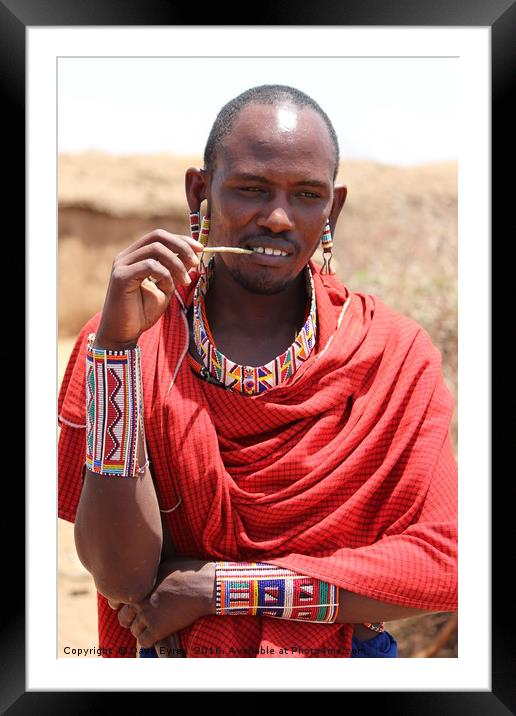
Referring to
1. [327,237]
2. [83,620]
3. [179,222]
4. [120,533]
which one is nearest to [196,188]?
[327,237]

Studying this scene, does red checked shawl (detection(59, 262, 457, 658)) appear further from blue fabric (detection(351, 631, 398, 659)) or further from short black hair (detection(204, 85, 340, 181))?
short black hair (detection(204, 85, 340, 181))

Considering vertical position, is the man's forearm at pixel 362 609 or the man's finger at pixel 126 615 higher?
the man's forearm at pixel 362 609

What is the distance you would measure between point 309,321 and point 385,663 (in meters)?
0.96

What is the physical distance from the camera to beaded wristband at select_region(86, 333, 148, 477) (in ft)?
6.84

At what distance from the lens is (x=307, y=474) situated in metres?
2.27

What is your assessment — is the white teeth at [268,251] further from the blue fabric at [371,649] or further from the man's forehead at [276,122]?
the blue fabric at [371,649]

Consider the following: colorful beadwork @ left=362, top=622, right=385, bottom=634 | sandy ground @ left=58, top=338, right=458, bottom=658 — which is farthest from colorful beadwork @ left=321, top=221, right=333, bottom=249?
sandy ground @ left=58, top=338, right=458, bottom=658

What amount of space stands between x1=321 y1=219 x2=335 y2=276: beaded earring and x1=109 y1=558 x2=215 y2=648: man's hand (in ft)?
2.98

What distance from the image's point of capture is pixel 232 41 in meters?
2.32

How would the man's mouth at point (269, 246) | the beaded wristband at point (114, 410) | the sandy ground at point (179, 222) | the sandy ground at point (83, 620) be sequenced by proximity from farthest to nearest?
the sandy ground at point (179, 222) → the sandy ground at point (83, 620) → the man's mouth at point (269, 246) → the beaded wristband at point (114, 410)

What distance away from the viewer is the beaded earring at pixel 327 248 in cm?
240

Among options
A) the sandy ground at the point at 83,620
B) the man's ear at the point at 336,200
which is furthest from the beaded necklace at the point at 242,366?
the sandy ground at the point at 83,620

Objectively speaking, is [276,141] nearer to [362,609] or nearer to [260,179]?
[260,179]
